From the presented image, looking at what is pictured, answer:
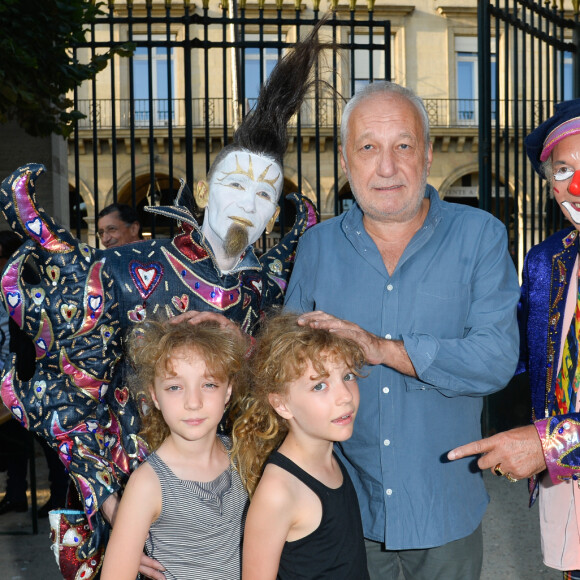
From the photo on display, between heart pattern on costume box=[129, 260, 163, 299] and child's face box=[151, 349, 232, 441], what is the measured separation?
0.32 m

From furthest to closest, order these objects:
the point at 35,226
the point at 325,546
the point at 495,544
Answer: the point at 495,544 < the point at 35,226 < the point at 325,546

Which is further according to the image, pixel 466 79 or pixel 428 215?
pixel 466 79

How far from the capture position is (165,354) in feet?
6.46

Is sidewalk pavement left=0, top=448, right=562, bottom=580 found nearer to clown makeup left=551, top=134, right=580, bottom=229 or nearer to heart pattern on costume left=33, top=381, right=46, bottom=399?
heart pattern on costume left=33, top=381, right=46, bottom=399

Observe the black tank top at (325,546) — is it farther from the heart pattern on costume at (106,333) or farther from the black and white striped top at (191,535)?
the heart pattern on costume at (106,333)

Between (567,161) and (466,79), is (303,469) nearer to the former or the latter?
(567,161)

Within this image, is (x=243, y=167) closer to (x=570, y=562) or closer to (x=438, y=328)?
(x=438, y=328)

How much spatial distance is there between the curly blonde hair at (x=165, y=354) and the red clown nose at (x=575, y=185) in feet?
3.26

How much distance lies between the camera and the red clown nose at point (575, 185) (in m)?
2.02

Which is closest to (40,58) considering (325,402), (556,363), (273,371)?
(273,371)

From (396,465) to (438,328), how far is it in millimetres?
391

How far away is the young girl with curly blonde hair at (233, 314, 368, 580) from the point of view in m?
1.81

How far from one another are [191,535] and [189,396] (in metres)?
0.35

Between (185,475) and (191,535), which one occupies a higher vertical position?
(185,475)
